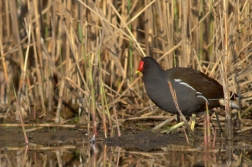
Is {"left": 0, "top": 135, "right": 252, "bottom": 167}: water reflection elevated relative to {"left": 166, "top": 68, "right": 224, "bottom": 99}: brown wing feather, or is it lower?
lower

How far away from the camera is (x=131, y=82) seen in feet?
24.2

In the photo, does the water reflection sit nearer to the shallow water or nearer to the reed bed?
the shallow water

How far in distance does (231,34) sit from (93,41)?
5.09 ft

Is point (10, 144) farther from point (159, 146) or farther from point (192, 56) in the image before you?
point (192, 56)

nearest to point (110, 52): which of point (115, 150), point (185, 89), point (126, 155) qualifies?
point (185, 89)

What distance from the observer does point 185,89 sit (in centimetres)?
620

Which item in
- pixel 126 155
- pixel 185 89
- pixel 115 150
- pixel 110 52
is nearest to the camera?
pixel 126 155

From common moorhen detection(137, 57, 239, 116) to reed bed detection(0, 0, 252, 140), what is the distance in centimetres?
29

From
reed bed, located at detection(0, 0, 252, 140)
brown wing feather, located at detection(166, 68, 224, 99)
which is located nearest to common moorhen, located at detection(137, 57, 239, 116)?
brown wing feather, located at detection(166, 68, 224, 99)

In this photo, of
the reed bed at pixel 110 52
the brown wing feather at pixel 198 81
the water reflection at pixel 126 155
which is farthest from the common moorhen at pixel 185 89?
the water reflection at pixel 126 155

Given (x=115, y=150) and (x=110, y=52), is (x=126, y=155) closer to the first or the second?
(x=115, y=150)

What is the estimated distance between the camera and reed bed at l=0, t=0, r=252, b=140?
21.7ft

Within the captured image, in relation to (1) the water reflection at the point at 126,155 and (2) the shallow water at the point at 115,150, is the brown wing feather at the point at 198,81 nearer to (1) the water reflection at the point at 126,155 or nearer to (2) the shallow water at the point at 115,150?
(2) the shallow water at the point at 115,150

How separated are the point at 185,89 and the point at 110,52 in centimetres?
121
